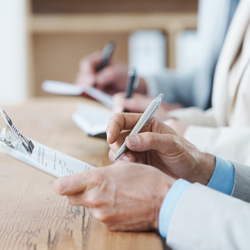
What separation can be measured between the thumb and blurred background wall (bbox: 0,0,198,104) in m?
2.13

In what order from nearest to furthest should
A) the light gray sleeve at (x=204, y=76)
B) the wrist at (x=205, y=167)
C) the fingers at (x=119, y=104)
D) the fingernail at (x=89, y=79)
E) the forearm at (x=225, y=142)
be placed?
the wrist at (x=205, y=167)
the forearm at (x=225, y=142)
the fingers at (x=119, y=104)
the light gray sleeve at (x=204, y=76)
the fingernail at (x=89, y=79)

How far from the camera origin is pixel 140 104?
0.87 m

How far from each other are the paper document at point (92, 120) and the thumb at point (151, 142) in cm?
27

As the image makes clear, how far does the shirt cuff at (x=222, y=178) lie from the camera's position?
47 cm

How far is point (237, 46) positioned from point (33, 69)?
2092mm

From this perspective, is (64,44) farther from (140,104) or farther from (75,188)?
(75,188)

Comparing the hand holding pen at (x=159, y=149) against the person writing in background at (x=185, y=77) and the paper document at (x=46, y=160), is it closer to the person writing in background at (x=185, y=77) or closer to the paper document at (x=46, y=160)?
the paper document at (x=46, y=160)

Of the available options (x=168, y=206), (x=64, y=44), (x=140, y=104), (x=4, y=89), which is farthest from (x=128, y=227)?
(x=64, y=44)

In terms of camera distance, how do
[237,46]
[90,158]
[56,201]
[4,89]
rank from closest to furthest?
[56,201]
[90,158]
[237,46]
[4,89]

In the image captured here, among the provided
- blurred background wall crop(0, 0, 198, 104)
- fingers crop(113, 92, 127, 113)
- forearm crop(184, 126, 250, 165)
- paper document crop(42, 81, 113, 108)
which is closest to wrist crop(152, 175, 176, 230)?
forearm crop(184, 126, 250, 165)

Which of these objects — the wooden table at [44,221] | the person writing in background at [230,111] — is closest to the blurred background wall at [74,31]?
the person writing in background at [230,111]

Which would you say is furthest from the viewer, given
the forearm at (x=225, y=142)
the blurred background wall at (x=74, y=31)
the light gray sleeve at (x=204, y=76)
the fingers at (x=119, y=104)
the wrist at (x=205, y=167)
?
the blurred background wall at (x=74, y=31)

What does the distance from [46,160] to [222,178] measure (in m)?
0.23

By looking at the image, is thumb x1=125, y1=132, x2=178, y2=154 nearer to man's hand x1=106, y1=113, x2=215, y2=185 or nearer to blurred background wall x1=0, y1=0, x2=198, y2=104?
man's hand x1=106, y1=113, x2=215, y2=185
